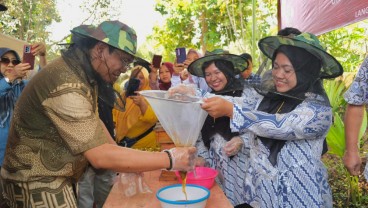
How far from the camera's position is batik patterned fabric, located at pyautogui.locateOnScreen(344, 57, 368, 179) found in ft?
7.82

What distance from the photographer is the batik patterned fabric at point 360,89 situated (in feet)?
7.82

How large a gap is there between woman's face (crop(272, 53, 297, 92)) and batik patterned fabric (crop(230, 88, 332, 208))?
0.49ft

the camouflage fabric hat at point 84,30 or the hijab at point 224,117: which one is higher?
the camouflage fabric hat at point 84,30

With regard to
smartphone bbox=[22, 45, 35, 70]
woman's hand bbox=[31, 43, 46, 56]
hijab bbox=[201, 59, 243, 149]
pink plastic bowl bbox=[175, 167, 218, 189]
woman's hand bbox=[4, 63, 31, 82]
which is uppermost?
woman's hand bbox=[31, 43, 46, 56]

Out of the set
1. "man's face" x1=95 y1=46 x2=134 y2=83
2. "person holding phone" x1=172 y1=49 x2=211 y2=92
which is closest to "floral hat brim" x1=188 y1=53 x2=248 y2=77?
"person holding phone" x1=172 y1=49 x2=211 y2=92

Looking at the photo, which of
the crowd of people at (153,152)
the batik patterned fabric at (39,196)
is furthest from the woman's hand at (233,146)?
the batik patterned fabric at (39,196)

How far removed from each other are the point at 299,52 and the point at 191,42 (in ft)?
49.3

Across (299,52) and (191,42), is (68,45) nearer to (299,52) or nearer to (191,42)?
(299,52)

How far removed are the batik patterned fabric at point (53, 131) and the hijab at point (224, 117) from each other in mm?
1350

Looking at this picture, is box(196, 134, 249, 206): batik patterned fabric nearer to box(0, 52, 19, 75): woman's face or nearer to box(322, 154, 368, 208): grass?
box(322, 154, 368, 208): grass

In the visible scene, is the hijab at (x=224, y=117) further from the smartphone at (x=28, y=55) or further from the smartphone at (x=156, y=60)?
the smartphone at (x=156, y=60)

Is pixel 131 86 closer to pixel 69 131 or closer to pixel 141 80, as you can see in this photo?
pixel 141 80

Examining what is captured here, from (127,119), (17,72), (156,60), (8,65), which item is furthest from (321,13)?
(8,65)

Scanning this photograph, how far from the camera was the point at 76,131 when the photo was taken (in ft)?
5.56
